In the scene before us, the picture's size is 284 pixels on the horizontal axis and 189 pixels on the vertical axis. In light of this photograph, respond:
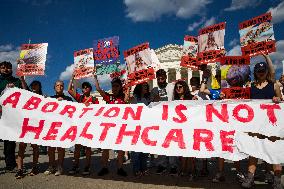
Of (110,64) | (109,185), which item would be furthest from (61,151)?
(110,64)

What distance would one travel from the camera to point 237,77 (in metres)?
6.07

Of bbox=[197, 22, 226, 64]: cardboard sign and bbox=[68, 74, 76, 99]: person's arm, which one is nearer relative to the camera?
bbox=[68, 74, 76, 99]: person's arm

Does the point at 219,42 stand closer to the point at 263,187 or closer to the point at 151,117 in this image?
the point at 151,117

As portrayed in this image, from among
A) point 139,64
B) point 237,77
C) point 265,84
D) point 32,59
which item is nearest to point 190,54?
point 139,64

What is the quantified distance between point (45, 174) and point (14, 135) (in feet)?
3.05

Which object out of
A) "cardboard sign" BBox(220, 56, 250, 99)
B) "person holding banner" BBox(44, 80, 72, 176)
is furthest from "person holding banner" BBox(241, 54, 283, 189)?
"person holding banner" BBox(44, 80, 72, 176)

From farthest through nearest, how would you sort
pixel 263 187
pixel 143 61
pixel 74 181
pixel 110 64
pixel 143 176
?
1. pixel 110 64
2. pixel 143 61
3. pixel 143 176
4. pixel 74 181
5. pixel 263 187

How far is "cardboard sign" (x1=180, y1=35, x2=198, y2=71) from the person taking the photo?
7.68 m

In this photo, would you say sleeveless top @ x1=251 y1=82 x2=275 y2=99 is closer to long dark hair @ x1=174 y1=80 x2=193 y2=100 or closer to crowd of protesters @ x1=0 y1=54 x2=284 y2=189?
crowd of protesters @ x1=0 y1=54 x2=284 y2=189

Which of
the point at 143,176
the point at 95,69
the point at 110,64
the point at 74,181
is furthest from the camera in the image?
the point at 110,64

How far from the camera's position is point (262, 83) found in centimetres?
548

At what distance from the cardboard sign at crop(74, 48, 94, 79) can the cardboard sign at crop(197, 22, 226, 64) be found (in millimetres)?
2575

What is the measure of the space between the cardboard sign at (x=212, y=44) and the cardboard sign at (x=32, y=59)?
358 cm

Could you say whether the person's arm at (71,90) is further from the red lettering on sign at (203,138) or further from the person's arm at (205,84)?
the red lettering on sign at (203,138)
